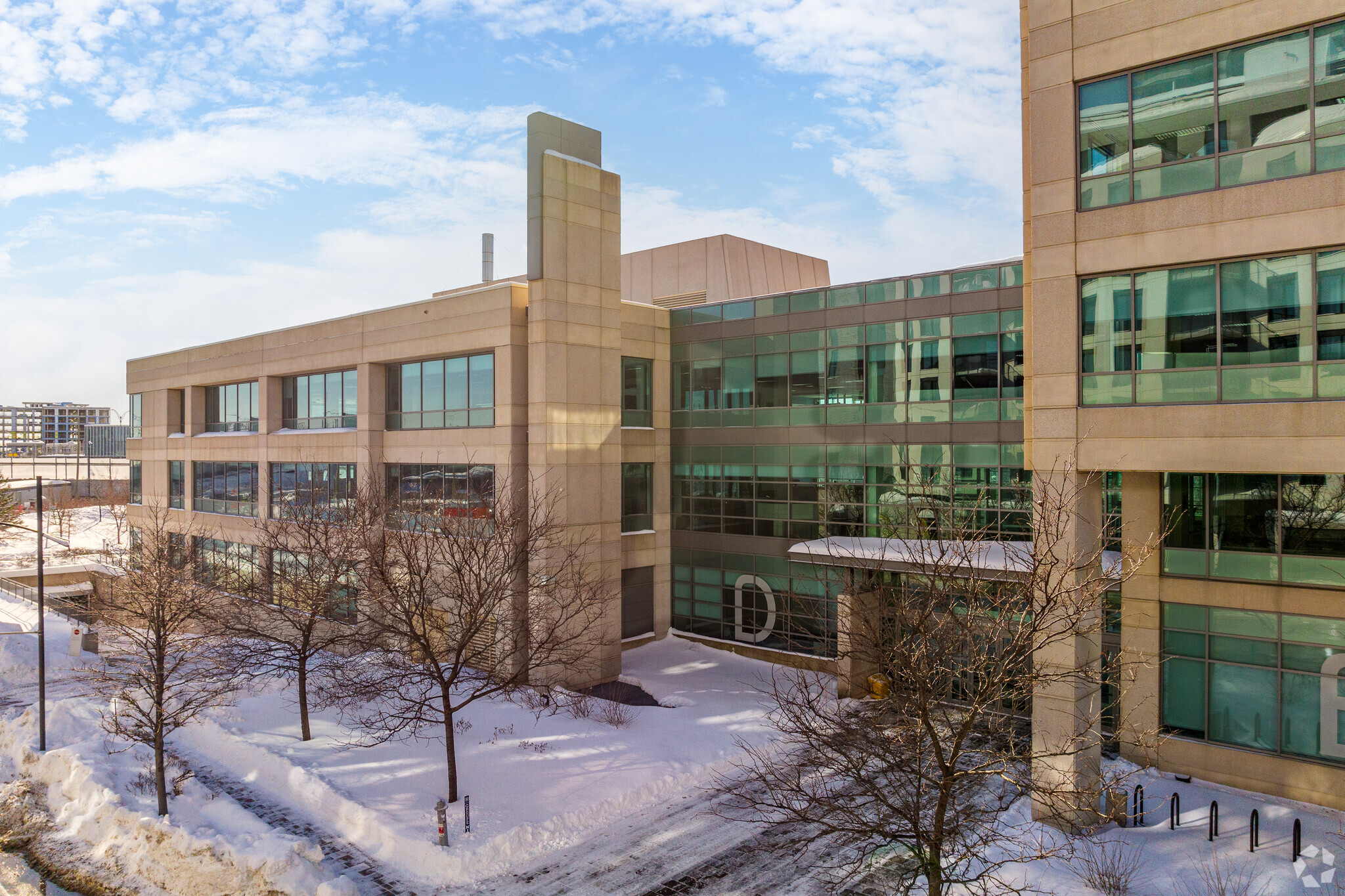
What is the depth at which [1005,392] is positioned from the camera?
79.6ft

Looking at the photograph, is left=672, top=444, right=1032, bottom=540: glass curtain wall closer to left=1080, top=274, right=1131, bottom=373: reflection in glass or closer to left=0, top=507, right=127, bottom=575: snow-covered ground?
left=1080, top=274, right=1131, bottom=373: reflection in glass

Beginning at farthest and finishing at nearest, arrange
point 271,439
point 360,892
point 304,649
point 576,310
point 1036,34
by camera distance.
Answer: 1. point 271,439
2. point 576,310
3. point 304,649
4. point 1036,34
5. point 360,892

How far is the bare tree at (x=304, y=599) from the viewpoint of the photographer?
22016 millimetres

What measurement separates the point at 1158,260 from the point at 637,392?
762 inches

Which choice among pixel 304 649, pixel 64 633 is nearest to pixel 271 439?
pixel 64 633

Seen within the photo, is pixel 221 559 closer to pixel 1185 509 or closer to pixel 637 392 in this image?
pixel 637 392

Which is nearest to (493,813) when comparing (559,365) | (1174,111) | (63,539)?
(559,365)

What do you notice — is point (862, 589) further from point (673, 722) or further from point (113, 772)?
point (113, 772)

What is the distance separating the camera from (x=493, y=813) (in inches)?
656

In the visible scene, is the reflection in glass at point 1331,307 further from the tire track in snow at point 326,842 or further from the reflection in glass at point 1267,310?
the tire track in snow at point 326,842

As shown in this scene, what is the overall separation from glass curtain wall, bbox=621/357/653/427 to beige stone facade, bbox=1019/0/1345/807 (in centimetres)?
1686

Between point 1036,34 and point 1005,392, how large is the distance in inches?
411

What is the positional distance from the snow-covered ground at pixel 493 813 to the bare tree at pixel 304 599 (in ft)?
5.53

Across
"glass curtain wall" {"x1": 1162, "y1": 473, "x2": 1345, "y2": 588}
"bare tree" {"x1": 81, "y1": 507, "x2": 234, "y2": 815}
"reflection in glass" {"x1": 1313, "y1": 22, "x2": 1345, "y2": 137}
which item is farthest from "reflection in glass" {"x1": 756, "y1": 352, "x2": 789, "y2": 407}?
"bare tree" {"x1": 81, "y1": 507, "x2": 234, "y2": 815}
